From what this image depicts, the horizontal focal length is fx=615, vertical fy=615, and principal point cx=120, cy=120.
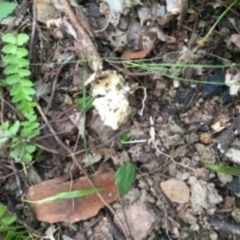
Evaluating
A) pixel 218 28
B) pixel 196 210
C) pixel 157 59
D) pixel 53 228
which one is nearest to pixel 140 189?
pixel 196 210

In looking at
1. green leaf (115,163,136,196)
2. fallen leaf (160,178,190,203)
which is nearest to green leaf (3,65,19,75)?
green leaf (115,163,136,196)

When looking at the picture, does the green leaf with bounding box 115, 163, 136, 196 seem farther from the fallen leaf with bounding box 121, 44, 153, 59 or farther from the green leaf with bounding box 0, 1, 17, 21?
the green leaf with bounding box 0, 1, 17, 21

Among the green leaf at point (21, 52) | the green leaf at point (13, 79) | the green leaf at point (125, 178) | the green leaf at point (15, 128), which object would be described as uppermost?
the green leaf at point (21, 52)

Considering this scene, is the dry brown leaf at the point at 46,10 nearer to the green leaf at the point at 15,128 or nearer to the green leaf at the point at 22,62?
the green leaf at the point at 22,62

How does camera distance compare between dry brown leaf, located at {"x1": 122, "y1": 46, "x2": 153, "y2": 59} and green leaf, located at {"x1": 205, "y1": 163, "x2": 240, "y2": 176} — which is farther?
dry brown leaf, located at {"x1": 122, "y1": 46, "x2": 153, "y2": 59}

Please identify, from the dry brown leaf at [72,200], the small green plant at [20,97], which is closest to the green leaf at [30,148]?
the small green plant at [20,97]

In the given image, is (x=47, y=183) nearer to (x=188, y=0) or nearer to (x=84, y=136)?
(x=84, y=136)
